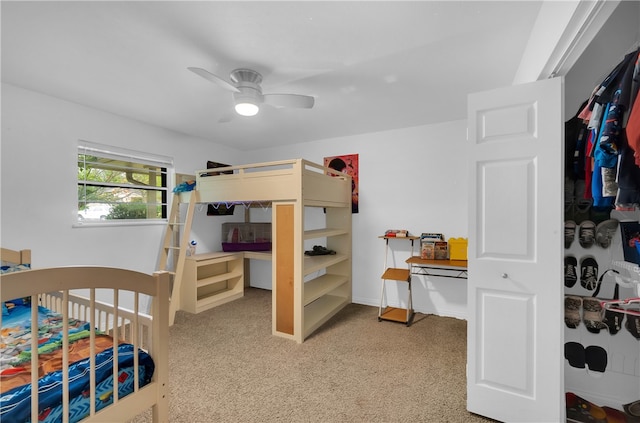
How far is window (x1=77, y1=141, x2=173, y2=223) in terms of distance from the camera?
2.82m

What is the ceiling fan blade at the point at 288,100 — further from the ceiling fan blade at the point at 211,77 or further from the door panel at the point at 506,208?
the door panel at the point at 506,208

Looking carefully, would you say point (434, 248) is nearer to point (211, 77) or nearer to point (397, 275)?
point (397, 275)

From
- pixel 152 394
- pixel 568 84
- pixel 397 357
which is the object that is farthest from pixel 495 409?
pixel 568 84

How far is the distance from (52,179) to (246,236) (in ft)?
7.64

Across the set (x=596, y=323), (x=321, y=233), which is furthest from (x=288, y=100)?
(x=596, y=323)

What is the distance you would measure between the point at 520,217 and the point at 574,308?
2.69 ft

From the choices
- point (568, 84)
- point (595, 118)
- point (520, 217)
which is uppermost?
point (568, 84)

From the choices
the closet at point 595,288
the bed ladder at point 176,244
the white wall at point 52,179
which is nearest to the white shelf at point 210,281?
the bed ladder at point 176,244

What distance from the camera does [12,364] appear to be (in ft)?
3.68

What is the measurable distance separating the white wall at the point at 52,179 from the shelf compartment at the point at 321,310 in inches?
80.3

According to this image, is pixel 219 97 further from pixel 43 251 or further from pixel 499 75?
pixel 499 75

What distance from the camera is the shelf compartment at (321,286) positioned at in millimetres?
2914

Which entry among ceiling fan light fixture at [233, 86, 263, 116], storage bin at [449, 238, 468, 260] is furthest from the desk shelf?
ceiling fan light fixture at [233, 86, 263, 116]

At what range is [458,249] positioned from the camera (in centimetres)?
307
